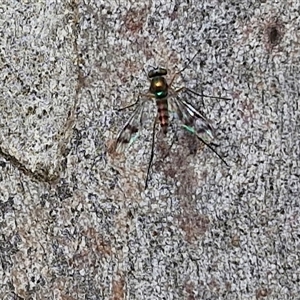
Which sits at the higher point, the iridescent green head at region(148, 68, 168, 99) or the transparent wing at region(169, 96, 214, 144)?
the iridescent green head at region(148, 68, 168, 99)

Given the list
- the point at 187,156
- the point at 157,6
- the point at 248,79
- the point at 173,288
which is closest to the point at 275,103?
the point at 248,79

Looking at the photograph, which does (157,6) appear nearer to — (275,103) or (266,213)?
(275,103)

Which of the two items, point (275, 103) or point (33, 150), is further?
point (33, 150)

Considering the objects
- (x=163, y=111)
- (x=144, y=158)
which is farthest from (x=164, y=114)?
(x=144, y=158)

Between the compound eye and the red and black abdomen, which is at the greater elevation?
the compound eye

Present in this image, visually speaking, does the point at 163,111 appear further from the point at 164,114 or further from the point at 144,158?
the point at 144,158
